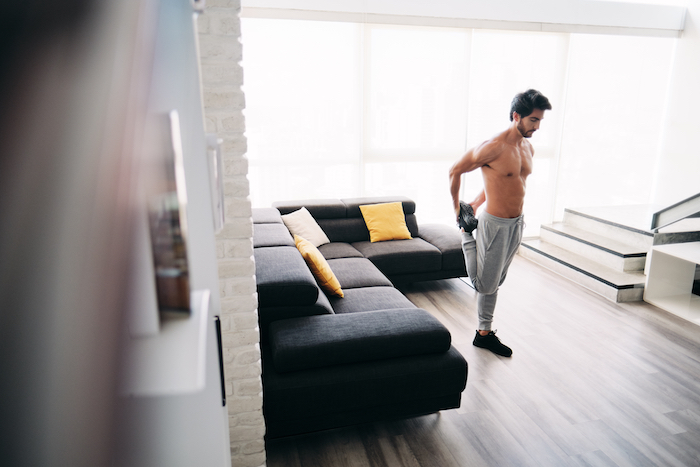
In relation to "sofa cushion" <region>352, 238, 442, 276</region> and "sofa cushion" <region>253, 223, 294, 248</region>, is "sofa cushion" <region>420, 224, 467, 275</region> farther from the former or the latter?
"sofa cushion" <region>253, 223, 294, 248</region>

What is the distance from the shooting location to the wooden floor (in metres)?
1.97

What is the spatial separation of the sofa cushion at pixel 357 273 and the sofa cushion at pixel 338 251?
0.46 feet

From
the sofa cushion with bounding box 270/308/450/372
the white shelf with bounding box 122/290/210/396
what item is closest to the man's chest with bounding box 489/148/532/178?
the sofa cushion with bounding box 270/308/450/372

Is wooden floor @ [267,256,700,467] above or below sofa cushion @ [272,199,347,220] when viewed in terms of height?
below

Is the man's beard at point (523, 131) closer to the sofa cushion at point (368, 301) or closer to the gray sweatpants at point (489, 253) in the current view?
the gray sweatpants at point (489, 253)

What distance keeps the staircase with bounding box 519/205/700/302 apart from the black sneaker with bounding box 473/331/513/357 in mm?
1499

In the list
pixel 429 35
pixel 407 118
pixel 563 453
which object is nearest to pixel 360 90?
pixel 407 118

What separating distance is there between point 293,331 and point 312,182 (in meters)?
3.06

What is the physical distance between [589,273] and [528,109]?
2117mm

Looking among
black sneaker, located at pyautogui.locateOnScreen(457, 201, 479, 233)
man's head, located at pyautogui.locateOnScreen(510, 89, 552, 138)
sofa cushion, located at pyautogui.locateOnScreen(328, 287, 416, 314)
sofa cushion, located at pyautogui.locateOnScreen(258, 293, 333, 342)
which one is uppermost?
man's head, located at pyautogui.locateOnScreen(510, 89, 552, 138)

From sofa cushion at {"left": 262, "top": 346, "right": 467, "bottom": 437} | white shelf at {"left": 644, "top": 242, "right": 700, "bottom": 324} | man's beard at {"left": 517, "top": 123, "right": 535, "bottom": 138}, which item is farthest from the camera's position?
white shelf at {"left": 644, "top": 242, "right": 700, "bottom": 324}

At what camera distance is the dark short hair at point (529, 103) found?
8.29ft

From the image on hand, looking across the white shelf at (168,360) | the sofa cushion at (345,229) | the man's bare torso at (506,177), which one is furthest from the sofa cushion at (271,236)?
the white shelf at (168,360)

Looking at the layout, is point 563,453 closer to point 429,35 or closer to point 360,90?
point 360,90
